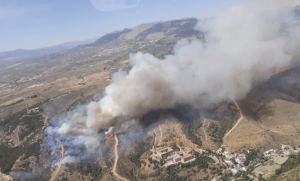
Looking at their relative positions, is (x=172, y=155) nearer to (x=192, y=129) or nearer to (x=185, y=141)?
(x=185, y=141)

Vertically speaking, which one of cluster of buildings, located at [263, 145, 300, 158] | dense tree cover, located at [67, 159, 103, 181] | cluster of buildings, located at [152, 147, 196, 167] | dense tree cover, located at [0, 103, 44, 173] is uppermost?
dense tree cover, located at [0, 103, 44, 173]

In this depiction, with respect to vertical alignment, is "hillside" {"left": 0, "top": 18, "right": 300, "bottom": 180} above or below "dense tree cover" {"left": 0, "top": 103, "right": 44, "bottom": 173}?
A: below

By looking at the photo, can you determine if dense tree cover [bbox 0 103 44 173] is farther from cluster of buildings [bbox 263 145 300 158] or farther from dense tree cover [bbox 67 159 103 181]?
cluster of buildings [bbox 263 145 300 158]

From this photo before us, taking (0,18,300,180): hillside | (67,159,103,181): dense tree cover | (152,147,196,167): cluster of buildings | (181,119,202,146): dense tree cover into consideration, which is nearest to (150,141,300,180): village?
(152,147,196,167): cluster of buildings

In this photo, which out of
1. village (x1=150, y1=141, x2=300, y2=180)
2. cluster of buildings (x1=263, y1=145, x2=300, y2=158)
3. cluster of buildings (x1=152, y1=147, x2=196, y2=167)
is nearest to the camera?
village (x1=150, y1=141, x2=300, y2=180)

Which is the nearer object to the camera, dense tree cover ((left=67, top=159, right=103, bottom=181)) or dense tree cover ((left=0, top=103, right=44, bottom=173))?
dense tree cover ((left=67, top=159, right=103, bottom=181))

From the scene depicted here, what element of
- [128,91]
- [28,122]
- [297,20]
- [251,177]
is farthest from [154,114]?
[297,20]

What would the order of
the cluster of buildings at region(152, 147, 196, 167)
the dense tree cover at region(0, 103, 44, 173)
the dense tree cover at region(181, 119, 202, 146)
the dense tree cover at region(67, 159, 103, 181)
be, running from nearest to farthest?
the dense tree cover at region(67, 159, 103, 181) < the cluster of buildings at region(152, 147, 196, 167) < the dense tree cover at region(0, 103, 44, 173) < the dense tree cover at region(181, 119, 202, 146)

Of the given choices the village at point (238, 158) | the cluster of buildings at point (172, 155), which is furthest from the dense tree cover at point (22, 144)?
the village at point (238, 158)
